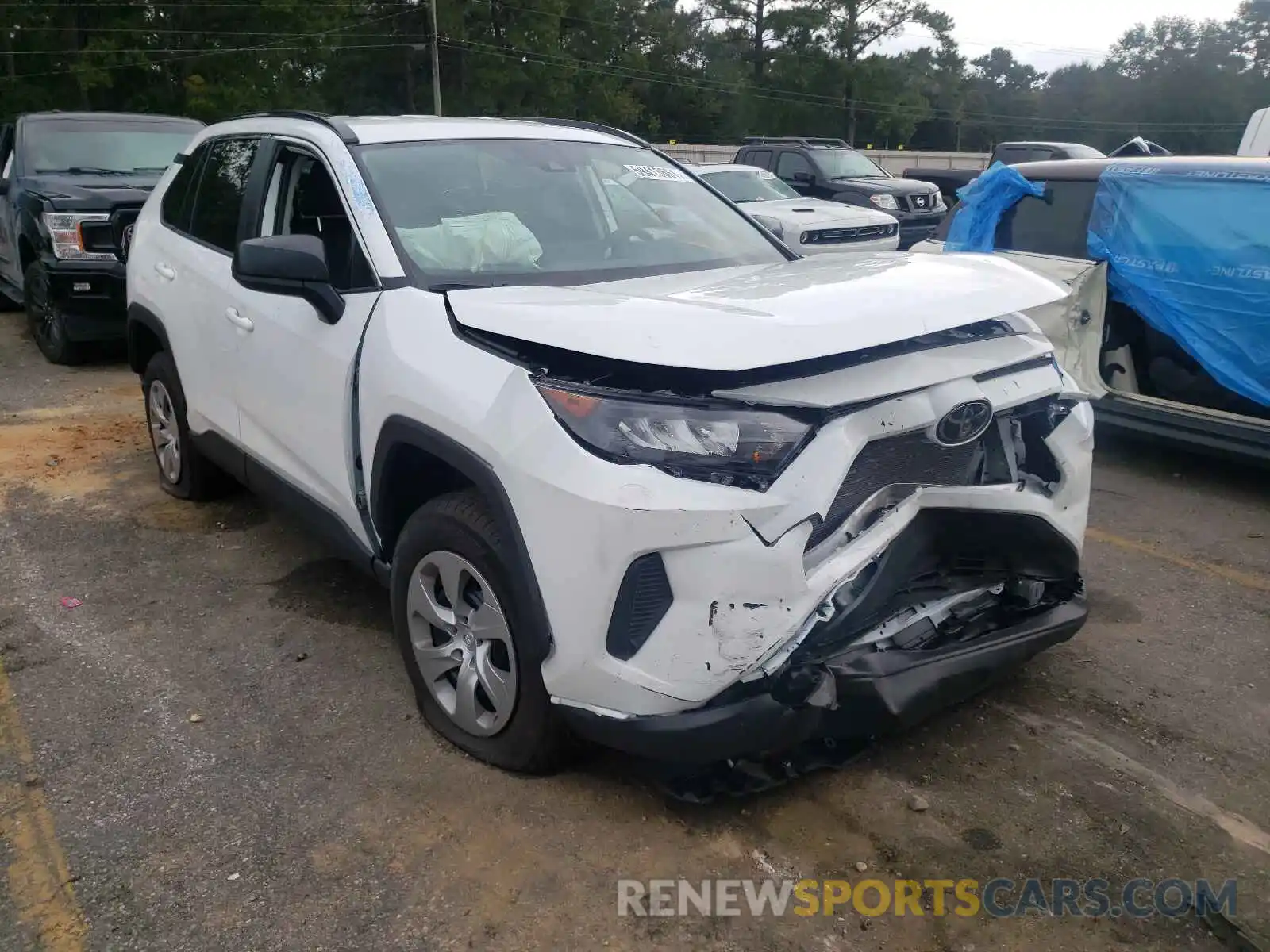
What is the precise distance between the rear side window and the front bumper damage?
3429 mm

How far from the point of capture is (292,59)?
38.3 m

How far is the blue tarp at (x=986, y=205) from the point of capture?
6.26 metres

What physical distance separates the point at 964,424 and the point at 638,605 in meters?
1.00

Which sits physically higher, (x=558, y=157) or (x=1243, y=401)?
(x=558, y=157)

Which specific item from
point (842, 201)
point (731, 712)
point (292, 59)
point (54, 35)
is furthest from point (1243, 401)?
point (292, 59)

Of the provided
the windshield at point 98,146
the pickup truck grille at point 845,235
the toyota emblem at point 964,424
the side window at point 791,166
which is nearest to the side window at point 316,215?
the toyota emblem at point 964,424

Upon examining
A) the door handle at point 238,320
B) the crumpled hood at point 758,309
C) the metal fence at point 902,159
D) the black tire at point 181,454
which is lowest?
the black tire at point 181,454

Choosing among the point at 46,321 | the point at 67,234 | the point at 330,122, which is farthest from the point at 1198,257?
the point at 46,321

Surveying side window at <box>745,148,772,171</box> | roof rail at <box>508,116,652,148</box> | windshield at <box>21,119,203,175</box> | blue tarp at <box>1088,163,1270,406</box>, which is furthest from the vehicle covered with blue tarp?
side window at <box>745,148,772,171</box>

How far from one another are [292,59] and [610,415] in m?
40.8

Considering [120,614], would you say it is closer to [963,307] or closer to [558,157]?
[558,157]

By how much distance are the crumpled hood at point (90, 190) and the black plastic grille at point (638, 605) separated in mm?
6767

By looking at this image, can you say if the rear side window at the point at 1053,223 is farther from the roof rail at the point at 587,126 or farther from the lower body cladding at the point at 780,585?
the lower body cladding at the point at 780,585

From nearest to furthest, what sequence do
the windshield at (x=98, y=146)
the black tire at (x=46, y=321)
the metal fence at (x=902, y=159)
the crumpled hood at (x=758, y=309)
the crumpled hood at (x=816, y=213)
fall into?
the crumpled hood at (x=758, y=309)
the black tire at (x=46, y=321)
the windshield at (x=98, y=146)
the crumpled hood at (x=816, y=213)
the metal fence at (x=902, y=159)
